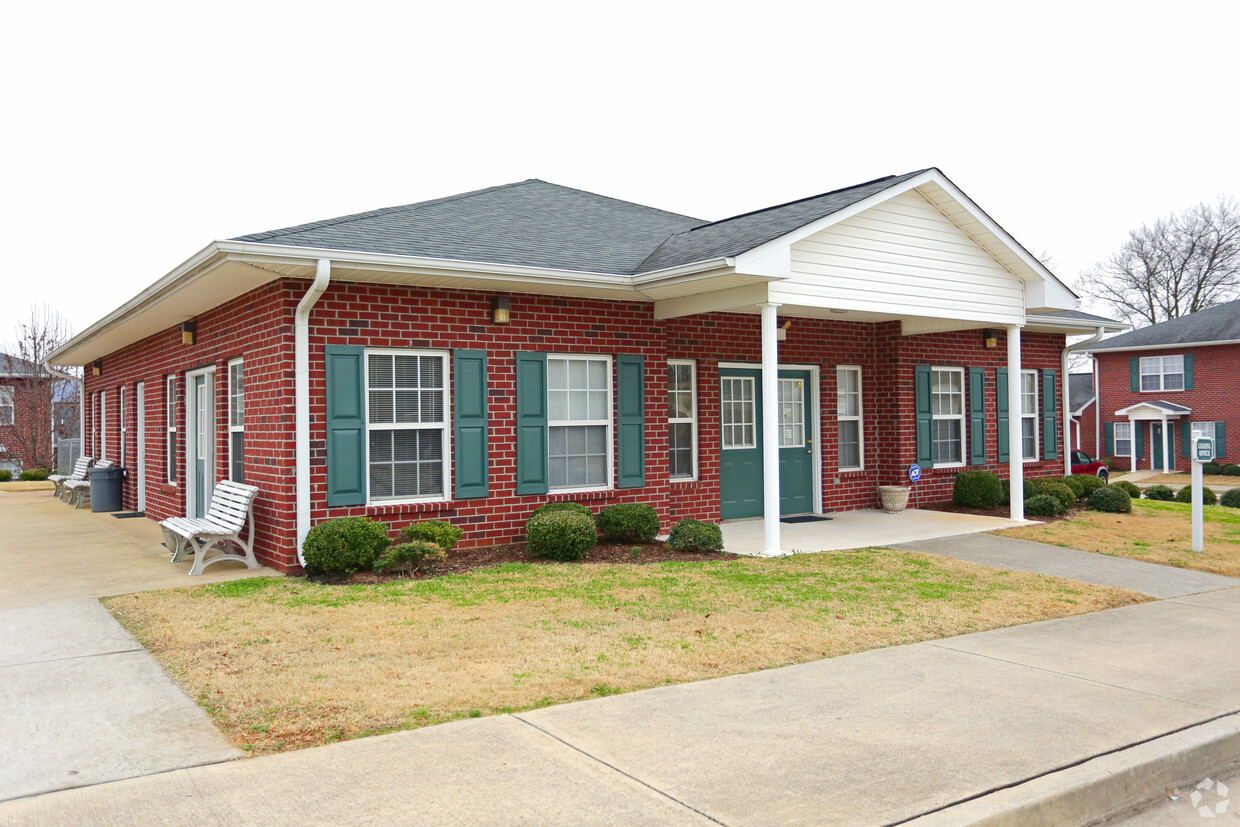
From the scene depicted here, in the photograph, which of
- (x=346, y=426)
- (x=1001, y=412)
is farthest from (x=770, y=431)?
(x=1001, y=412)

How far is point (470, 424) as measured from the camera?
958 cm

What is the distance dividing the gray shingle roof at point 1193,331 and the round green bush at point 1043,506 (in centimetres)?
2212

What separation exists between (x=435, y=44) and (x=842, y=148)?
56.1 ft

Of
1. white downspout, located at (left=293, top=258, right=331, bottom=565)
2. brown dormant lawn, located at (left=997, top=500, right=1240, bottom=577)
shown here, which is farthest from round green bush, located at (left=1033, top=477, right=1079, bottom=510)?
white downspout, located at (left=293, top=258, right=331, bottom=565)

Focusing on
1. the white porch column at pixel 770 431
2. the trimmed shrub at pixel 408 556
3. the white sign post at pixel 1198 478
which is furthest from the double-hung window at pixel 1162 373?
the trimmed shrub at pixel 408 556

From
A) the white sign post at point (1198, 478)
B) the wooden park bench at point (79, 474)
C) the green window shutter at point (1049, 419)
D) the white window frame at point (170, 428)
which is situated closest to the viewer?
the white sign post at point (1198, 478)

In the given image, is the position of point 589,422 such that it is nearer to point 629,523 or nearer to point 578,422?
point 578,422

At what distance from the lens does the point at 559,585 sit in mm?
7895

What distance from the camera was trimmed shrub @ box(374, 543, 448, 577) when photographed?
8.30 m

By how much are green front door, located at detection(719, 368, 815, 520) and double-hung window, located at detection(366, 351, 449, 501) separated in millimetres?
4353

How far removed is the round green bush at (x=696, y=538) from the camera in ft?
31.6

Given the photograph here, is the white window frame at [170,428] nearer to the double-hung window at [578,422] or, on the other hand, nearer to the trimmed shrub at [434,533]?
the trimmed shrub at [434,533]

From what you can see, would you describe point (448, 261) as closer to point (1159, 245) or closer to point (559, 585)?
point (559, 585)

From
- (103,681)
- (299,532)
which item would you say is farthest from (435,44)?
(103,681)
